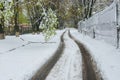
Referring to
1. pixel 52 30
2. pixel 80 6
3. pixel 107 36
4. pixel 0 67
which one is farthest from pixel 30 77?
pixel 80 6

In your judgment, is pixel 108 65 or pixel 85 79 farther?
pixel 108 65

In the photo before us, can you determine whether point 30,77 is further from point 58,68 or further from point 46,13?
point 46,13

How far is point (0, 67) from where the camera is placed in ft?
45.2

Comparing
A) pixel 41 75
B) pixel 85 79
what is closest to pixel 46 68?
pixel 41 75

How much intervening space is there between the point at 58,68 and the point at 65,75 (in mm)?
1800

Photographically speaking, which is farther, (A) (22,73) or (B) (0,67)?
(B) (0,67)

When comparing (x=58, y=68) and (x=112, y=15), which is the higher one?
(x=112, y=15)

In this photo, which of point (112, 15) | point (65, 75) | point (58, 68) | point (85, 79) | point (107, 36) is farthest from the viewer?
point (107, 36)

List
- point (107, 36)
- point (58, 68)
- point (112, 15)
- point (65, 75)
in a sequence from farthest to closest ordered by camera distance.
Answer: point (107, 36) → point (112, 15) → point (58, 68) → point (65, 75)

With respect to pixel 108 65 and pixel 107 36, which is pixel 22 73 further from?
pixel 107 36

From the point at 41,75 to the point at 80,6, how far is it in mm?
54769

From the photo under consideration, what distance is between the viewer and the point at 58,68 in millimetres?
13180

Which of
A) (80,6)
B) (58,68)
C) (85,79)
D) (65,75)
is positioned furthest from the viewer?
(80,6)

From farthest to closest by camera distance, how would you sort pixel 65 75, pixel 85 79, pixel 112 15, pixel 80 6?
1. pixel 80 6
2. pixel 112 15
3. pixel 65 75
4. pixel 85 79
